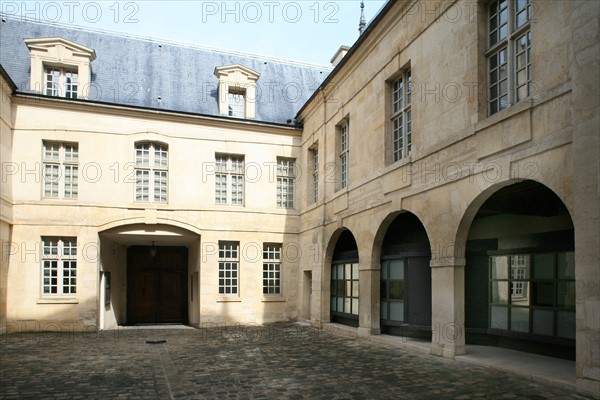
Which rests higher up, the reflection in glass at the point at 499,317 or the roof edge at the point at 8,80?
the roof edge at the point at 8,80

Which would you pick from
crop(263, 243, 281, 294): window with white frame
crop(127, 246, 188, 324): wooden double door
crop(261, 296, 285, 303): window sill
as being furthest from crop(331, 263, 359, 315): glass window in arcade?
crop(127, 246, 188, 324): wooden double door

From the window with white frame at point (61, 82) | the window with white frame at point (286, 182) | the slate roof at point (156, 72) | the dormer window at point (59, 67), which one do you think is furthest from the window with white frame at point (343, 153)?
the window with white frame at point (61, 82)

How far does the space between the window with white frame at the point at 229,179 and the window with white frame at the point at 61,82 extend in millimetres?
5140

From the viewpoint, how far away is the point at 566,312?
9039 mm

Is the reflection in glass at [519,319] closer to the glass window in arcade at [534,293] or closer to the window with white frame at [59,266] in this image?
the glass window in arcade at [534,293]

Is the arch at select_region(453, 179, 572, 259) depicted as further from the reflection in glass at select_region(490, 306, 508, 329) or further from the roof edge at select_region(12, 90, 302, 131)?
the roof edge at select_region(12, 90, 302, 131)

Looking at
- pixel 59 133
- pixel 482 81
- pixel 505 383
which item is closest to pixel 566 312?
pixel 505 383

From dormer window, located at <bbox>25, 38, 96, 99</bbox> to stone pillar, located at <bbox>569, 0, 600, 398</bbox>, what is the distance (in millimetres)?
14718

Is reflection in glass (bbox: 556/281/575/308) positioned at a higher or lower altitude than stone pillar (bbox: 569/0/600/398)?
lower

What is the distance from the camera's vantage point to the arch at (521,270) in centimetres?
907

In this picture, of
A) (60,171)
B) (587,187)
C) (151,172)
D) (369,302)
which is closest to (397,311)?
(369,302)

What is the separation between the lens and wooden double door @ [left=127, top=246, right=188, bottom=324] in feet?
65.8

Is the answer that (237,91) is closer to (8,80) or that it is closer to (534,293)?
(8,80)

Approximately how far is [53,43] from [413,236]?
12656 mm
